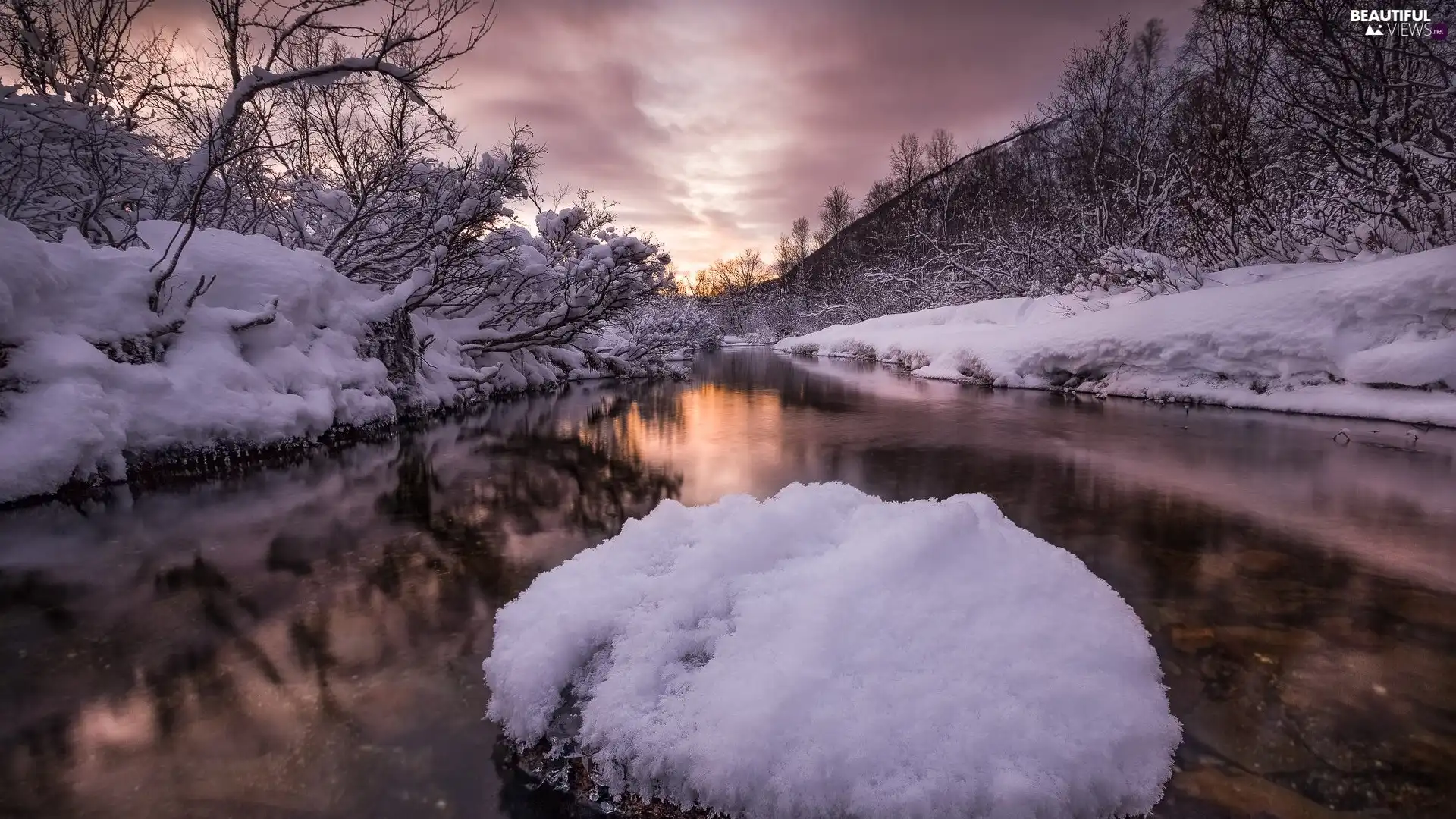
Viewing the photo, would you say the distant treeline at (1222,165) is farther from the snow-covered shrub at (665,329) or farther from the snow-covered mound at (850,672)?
the snow-covered shrub at (665,329)

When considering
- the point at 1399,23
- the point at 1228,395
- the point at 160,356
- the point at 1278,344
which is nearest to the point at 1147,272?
the point at 1228,395

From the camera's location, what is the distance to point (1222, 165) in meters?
11.4

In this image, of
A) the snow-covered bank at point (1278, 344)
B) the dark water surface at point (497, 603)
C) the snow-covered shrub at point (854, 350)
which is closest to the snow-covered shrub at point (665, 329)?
the snow-covered shrub at point (854, 350)

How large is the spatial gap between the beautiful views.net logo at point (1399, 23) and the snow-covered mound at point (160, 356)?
1415cm

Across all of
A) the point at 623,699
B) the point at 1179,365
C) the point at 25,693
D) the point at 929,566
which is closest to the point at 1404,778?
the point at 929,566

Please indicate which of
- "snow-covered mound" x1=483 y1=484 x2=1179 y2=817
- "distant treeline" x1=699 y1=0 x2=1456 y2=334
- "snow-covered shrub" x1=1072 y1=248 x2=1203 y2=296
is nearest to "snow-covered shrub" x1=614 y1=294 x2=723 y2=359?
"snow-covered shrub" x1=1072 y1=248 x2=1203 y2=296

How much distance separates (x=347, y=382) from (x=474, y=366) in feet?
14.4

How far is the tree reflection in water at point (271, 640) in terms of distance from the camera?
1.83m

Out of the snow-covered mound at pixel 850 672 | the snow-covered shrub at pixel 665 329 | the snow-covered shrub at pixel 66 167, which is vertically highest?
the snow-covered shrub at pixel 66 167

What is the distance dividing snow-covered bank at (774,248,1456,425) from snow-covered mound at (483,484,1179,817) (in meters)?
7.48

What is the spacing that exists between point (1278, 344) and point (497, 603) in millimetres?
9834

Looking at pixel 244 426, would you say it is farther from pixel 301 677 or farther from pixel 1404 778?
pixel 1404 778

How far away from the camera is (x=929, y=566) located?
7.52 feet

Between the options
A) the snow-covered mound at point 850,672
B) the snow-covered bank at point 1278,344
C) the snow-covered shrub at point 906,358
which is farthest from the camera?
the snow-covered shrub at point 906,358
